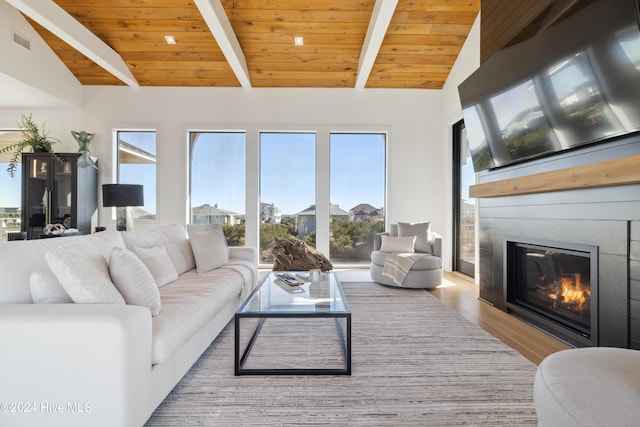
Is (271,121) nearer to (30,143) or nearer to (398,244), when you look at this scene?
(398,244)

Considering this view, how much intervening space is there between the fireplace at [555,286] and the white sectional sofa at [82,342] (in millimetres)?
2639

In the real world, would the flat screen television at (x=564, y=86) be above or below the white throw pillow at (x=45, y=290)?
above

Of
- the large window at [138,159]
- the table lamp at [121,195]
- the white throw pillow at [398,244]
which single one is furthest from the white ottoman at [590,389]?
the large window at [138,159]

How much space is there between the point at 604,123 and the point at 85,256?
121 inches

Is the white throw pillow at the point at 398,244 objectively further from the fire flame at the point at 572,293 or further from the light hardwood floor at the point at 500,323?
the fire flame at the point at 572,293

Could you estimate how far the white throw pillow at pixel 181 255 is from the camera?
2.81m

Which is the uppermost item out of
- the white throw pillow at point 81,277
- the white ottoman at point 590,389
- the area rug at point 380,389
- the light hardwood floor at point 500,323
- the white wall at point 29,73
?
the white wall at point 29,73

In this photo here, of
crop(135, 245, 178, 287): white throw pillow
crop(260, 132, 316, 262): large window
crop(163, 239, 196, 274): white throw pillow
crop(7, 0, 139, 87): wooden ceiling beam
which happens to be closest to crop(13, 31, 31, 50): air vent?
crop(7, 0, 139, 87): wooden ceiling beam

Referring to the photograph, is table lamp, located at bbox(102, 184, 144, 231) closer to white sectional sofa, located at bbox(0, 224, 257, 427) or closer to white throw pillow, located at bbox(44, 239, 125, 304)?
white sectional sofa, located at bbox(0, 224, 257, 427)

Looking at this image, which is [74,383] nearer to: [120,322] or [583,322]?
[120,322]

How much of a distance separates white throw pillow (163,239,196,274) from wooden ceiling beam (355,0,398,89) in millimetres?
3125

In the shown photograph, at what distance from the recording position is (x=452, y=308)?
124 inches

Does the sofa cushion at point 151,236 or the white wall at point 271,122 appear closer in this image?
the sofa cushion at point 151,236

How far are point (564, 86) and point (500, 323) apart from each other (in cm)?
197
